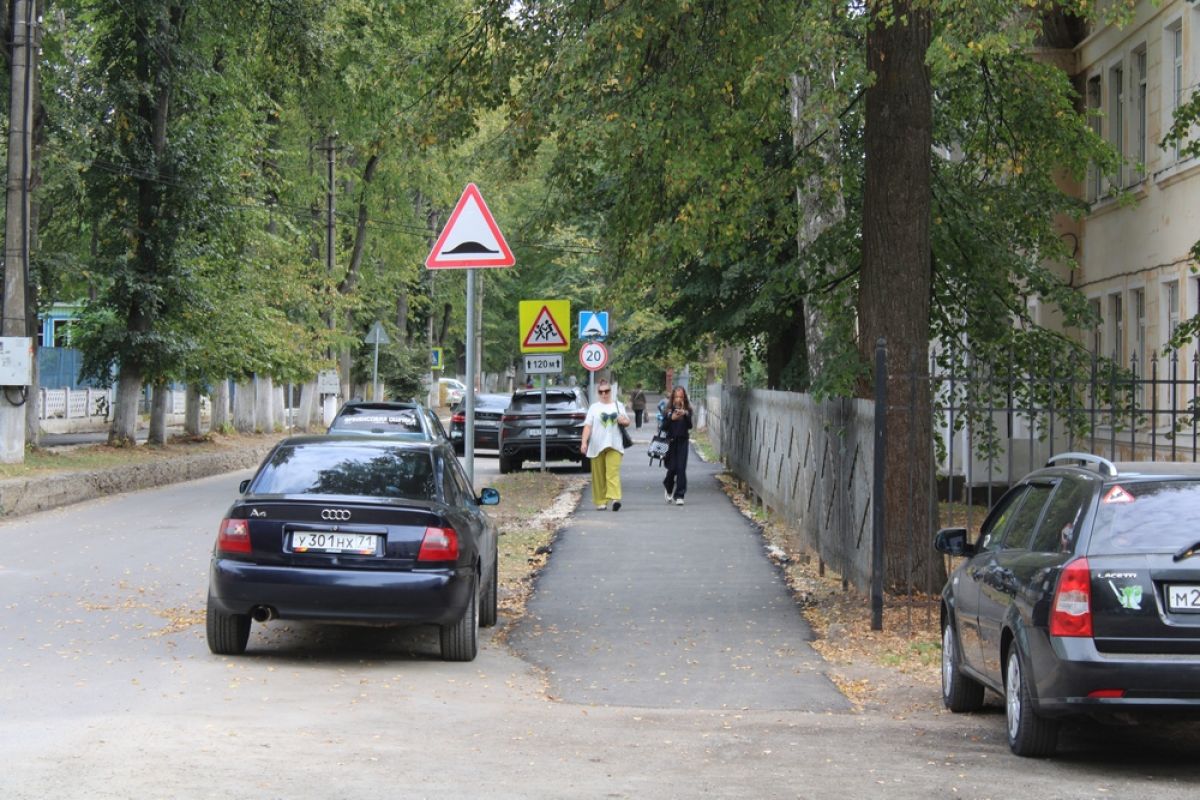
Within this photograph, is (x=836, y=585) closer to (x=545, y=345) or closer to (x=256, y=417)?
(x=545, y=345)

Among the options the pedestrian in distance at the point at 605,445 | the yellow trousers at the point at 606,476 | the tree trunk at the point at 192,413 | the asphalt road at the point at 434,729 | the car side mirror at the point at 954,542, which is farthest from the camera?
the tree trunk at the point at 192,413

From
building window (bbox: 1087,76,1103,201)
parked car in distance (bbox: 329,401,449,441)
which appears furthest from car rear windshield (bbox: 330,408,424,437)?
building window (bbox: 1087,76,1103,201)

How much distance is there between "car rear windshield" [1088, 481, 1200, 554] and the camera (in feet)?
24.0

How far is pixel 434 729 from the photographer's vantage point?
26.9ft

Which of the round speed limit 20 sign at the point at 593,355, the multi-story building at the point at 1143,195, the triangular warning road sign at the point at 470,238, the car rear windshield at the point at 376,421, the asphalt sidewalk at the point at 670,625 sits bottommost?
the asphalt sidewalk at the point at 670,625

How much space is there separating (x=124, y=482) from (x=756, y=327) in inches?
429

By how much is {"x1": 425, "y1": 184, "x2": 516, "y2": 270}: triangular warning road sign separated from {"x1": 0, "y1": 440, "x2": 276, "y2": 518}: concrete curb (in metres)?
9.53

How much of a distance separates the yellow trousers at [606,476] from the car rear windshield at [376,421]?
260cm

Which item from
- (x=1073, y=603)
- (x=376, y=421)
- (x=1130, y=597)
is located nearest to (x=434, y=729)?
(x=1073, y=603)

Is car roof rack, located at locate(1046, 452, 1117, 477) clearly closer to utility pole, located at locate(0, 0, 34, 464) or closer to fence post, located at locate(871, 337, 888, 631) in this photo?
fence post, located at locate(871, 337, 888, 631)

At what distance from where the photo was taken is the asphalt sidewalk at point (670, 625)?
991cm

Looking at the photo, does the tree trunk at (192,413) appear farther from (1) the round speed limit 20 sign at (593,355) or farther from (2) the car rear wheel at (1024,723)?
(2) the car rear wheel at (1024,723)

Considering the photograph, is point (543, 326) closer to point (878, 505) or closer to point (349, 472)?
point (878, 505)

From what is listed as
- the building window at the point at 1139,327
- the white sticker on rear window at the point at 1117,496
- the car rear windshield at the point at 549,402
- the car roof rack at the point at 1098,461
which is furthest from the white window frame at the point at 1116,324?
the white sticker on rear window at the point at 1117,496
